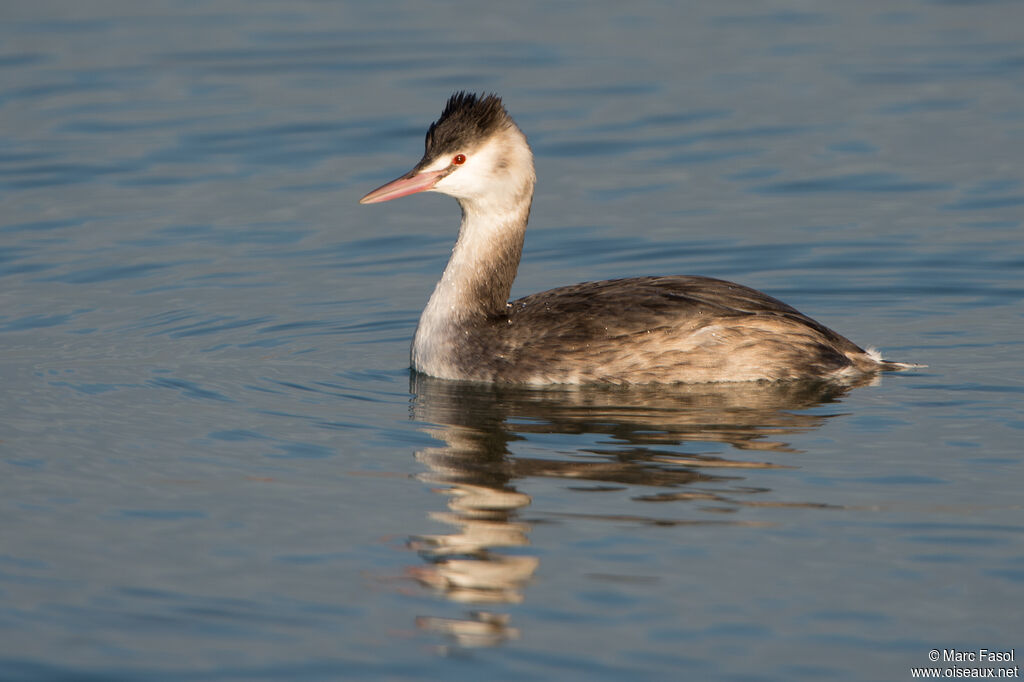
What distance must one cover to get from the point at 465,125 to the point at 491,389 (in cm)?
170

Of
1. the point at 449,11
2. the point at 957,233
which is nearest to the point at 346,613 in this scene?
the point at 957,233

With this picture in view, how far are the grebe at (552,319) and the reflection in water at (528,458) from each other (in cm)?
13

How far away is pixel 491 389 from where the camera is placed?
10422 millimetres

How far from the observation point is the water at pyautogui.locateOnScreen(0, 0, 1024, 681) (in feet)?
22.4

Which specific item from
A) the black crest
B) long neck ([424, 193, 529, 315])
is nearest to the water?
long neck ([424, 193, 529, 315])

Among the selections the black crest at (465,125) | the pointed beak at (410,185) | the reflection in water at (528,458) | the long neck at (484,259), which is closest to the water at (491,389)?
the reflection in water at (528,458)

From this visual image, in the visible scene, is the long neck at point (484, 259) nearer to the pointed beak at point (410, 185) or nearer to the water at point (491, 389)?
the pointed beak at point (410, 185)

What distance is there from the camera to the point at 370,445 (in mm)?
9242

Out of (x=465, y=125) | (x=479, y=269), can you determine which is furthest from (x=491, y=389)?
(x=465, y=125)

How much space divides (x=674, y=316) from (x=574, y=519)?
2724mm

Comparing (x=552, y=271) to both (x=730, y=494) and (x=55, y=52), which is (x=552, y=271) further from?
(x=55, y=52)

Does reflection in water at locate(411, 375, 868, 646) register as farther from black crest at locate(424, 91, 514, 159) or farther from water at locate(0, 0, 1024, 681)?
black crest at locate(424, 91, 514, 159)

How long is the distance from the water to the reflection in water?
32mm

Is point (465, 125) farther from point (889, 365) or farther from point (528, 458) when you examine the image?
point (889, 365)
